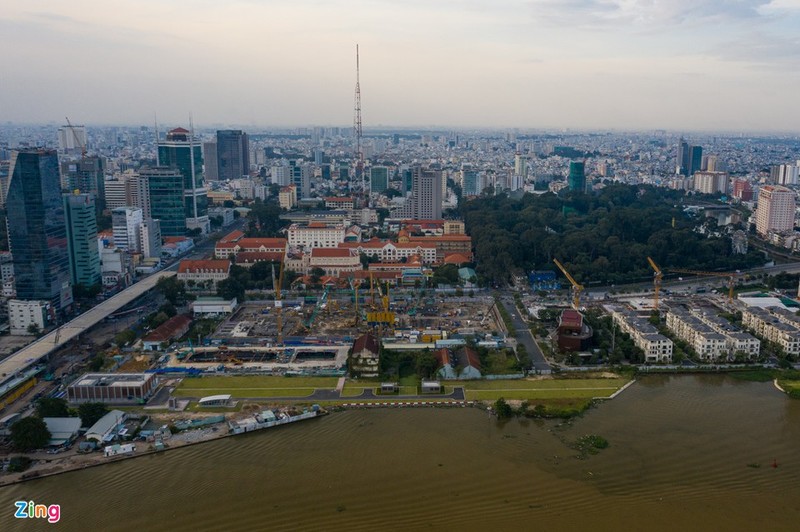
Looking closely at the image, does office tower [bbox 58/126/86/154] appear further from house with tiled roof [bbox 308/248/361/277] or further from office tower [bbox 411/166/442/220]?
house with tiled roof [bbox 308/248/361/277]

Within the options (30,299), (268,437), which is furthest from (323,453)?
(30,299)

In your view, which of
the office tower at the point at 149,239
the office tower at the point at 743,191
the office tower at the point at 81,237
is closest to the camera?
the office tower at the point at 81,237

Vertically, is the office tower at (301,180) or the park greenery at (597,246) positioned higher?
the office tower at (301,180)

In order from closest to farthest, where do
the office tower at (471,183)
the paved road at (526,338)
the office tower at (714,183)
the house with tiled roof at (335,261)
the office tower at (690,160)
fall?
the paved road at (526,338)
the house with tiled roof at (335,261)
the office tower at (471,183)
the office tower at (714,183)
the office tower at (690,160)

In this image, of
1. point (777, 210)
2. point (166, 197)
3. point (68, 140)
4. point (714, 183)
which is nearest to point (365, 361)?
point (166, 197)

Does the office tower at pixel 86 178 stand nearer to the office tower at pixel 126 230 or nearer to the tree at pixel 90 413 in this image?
the office tower at pixel 126 230

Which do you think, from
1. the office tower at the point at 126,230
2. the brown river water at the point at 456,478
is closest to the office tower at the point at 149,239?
the office tower at the point at 126,230
